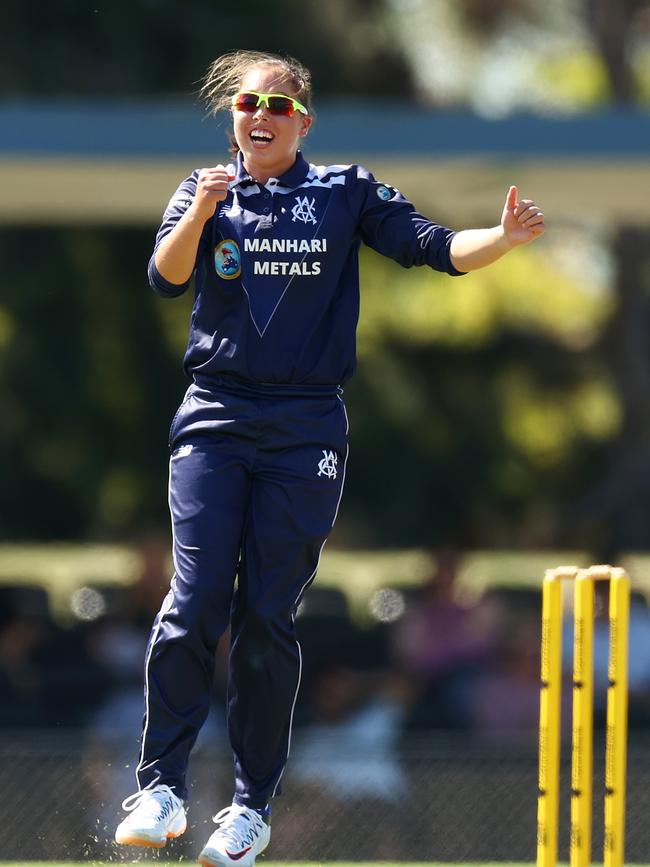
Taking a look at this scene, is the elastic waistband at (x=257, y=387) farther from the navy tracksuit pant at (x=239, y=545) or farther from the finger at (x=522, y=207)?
the finger at (x=522, y=207)

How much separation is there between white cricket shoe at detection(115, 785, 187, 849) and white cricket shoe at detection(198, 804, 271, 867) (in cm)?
10

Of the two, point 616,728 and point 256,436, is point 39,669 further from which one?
point 616,728

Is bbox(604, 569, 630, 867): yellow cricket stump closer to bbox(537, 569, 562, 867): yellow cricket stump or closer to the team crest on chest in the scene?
bbox(537, 569, 562, 867): yellow cricket stump

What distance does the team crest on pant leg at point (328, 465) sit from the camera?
4258 mm

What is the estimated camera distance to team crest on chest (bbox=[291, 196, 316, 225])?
4238mm

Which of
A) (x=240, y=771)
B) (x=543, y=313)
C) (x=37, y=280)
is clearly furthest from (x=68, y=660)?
(x=543, y=313)

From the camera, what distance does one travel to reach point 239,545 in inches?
167

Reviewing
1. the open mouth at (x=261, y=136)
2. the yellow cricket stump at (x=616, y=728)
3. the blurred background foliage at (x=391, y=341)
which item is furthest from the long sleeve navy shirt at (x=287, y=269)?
the blurred background foliage at (x=391, y=341)

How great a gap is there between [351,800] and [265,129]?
319cm

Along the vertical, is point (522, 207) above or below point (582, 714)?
above

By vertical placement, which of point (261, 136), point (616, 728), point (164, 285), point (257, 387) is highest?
point (261, 136)

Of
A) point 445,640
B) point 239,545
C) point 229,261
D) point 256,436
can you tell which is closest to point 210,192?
point 229,261

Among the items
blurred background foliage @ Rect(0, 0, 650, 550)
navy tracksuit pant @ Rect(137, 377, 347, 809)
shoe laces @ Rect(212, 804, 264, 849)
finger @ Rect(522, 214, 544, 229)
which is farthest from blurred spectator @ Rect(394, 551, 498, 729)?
blurred background foliage @ Rect(0, 0, 650, 550)

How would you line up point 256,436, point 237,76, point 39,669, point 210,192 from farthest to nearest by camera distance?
point 39,669 < point 237,76 < point 256,436 < point 210,192
